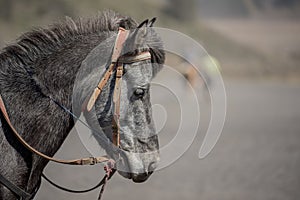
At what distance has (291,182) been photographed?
31.1ft

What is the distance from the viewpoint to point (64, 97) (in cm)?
380

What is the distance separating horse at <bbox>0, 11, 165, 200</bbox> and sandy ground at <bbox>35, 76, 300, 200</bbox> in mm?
4275

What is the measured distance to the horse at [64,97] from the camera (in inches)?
147

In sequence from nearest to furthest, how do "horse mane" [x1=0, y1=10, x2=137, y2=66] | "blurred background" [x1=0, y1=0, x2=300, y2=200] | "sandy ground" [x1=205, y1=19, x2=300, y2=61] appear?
"horse mane" [x1=0, y1=10, x2=137, y2=66], "blurred background" [x1=0, y1=0, x2=300, y2=200], "sandy ground" [x1=205, y1=19, x2=300, y2=61]

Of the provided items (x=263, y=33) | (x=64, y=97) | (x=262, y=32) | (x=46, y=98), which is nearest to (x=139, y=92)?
(x=64, y=97)

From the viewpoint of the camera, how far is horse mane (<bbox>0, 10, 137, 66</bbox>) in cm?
385

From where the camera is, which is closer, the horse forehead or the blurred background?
the horse forehead

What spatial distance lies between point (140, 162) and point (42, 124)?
0.66m

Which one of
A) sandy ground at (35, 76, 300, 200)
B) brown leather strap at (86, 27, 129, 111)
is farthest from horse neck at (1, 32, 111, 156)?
sandy ground at (35, 76, 300, 200)

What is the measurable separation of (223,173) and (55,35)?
692cm

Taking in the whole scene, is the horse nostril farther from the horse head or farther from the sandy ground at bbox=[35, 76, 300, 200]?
the sandy ground at bbox=[35, 76, 300, 200]

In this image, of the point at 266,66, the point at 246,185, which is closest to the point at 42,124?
the point at 246,185

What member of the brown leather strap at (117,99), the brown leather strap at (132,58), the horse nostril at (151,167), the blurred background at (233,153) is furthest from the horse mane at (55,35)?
the horse nostril at (151,167)

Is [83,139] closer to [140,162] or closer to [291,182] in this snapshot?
[140,162]
